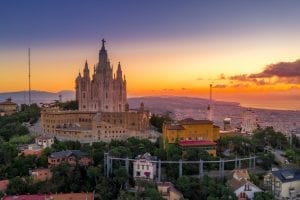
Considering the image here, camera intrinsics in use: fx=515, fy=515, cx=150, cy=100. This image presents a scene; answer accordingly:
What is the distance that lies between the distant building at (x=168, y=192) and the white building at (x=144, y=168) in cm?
213

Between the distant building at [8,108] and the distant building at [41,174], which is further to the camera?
the distant building at [8,108]

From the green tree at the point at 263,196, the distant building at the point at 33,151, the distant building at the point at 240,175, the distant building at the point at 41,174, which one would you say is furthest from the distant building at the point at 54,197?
the green tree at the point at 263,196

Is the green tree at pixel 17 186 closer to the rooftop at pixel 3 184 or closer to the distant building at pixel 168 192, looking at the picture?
the rooftop at pixel 3 184

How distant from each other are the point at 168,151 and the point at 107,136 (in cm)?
734

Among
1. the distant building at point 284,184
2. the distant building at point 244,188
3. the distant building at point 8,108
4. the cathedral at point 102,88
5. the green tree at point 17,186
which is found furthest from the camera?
the distant building at point 8,108

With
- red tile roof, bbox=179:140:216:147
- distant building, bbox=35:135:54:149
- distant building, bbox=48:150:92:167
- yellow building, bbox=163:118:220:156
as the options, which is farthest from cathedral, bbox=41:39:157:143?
distant building, bbox=48:150:92:167

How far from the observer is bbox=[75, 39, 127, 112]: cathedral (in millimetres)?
37375

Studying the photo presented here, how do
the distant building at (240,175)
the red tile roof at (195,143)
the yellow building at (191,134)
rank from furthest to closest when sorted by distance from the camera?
the yellow building at (191,134) → the red tile roof at (195,143) → the distant building at (240,175)

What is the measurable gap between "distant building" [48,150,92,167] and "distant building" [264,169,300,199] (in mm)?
8922

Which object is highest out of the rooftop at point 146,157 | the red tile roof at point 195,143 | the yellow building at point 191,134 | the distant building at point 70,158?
the yellow building at point 191,134

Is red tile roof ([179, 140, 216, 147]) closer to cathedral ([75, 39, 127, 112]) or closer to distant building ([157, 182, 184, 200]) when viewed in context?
distant building ([157, 182, 184, 200])

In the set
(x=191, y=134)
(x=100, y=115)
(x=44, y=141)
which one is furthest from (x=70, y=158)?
(x=100, y=115)

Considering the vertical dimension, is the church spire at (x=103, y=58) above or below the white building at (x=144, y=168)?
above

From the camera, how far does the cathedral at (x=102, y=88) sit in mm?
37375
